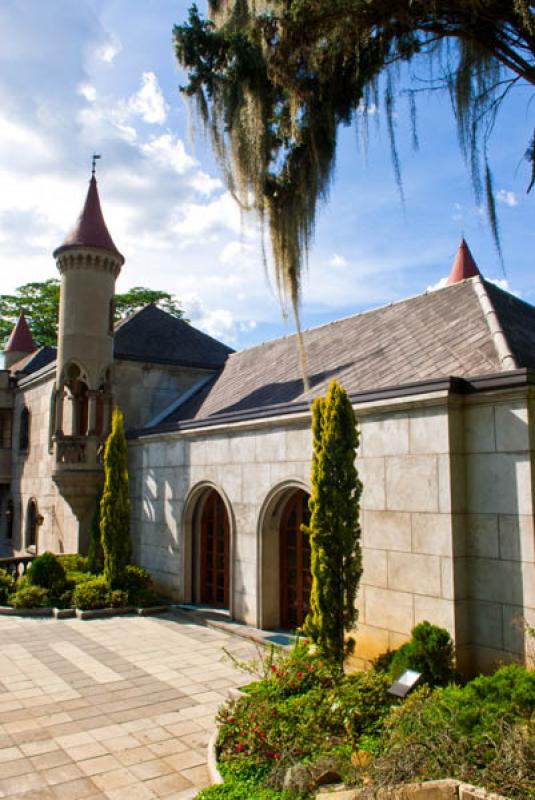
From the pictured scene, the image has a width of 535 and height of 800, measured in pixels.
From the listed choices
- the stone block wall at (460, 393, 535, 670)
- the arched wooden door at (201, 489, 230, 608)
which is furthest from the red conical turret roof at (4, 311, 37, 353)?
the stone block wall at (460, 393, 535, 670)

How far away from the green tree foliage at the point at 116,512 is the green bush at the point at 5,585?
2386mm

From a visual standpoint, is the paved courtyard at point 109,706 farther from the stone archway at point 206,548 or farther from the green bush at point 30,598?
the stone archway at point 206,548

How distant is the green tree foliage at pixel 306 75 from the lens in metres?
6.90

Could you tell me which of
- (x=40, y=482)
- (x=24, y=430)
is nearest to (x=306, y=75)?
(x=40, y=482)

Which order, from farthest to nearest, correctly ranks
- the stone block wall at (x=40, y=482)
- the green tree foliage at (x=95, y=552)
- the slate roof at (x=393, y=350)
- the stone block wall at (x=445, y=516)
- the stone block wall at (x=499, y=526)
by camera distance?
the stone block wall at (x=40, y=482), the green tree foliage at (x=95, y=552), the slate roof at (x=393, y=350), the stone block wall at (x=445, y=516), the stone block wall at (x=499, y=526)

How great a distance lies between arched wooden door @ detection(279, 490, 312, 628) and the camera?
12016mm

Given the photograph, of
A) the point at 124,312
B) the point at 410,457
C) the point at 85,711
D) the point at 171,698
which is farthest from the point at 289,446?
the point at 124,312

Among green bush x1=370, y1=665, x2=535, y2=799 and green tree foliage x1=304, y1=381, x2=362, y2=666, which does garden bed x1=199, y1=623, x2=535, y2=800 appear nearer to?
green bush x1=370, y1=665, x2=535, y2=799

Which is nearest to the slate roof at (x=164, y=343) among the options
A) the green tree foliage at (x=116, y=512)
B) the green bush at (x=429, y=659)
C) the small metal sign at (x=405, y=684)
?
the green tree foliage at (x=116, y=512)

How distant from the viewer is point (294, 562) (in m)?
12.4

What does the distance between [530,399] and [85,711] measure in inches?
284

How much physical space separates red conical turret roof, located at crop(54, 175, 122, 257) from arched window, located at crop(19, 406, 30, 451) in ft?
31.3

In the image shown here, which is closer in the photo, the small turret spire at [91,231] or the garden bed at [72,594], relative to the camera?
the garden bed at [72,594]

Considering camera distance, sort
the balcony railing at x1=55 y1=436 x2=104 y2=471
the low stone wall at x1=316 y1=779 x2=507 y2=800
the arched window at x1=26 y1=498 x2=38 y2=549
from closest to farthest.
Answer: the low stone wall at x1=316 y1=779 x2=507 y2=800, the balcony railing at x1=55 y1=436 x2=104 y2=471, the arched window at x1=26 y1=498 x2=38 y2=549
